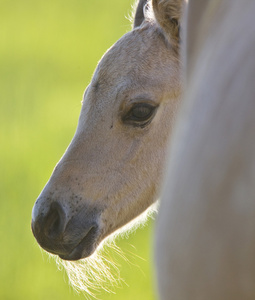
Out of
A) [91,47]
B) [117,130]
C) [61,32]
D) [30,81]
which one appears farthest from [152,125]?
[61,32]

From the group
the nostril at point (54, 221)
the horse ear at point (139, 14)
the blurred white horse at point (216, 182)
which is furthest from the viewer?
the horse ear at point (139, 14)

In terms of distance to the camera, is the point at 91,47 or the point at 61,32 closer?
the point at 91,47

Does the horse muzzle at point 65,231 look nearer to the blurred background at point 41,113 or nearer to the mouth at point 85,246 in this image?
the mouth at point 85,246

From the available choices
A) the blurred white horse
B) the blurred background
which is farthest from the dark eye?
the blurred white horse

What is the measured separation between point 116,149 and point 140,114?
0.59 feet

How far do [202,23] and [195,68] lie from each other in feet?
0.53

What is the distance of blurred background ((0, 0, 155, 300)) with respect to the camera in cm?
530

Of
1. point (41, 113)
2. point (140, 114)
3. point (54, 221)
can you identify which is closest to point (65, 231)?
point (54, 221)

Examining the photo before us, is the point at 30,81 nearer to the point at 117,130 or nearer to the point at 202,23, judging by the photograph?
the point at 117,130

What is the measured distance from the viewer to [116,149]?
264 cm

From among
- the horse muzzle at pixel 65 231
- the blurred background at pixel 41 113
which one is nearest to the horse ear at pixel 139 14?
the blurred background at pixel 41 113

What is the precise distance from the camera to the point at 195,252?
46.4 inches

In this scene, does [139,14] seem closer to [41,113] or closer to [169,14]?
[169,14]

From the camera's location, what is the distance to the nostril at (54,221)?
99.9 inches
